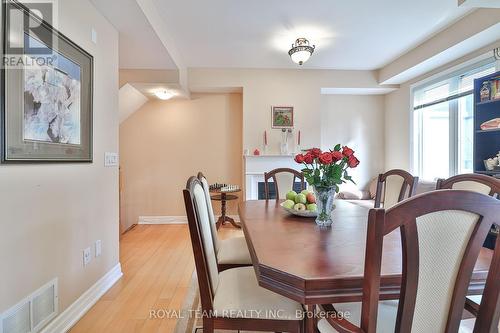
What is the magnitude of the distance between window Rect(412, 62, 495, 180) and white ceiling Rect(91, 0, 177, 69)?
362cm

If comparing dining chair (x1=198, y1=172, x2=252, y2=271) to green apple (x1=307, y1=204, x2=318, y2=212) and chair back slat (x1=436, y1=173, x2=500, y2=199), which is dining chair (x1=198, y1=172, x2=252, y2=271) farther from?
chair back slat (x1=436, y1=173, x2=500, y2=199)

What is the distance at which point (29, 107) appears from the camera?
4.63 feet

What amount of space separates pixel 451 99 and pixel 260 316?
377cm

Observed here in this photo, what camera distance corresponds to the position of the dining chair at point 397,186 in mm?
1995

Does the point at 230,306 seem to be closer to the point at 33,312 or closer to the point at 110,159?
the point at 33,312

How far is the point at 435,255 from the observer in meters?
0.72

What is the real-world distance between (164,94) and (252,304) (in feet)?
12.2

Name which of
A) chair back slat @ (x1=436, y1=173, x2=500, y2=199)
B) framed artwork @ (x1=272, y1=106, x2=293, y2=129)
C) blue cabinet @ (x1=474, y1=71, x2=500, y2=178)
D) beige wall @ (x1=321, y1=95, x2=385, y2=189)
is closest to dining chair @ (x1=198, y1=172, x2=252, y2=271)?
chair back slat @ (x1=436, y1=173, x2=500, y2=199)

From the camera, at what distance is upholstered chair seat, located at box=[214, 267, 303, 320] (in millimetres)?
1147

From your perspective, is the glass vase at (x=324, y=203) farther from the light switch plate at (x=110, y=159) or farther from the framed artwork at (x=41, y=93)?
the light switch plate at (x=110, y=159)

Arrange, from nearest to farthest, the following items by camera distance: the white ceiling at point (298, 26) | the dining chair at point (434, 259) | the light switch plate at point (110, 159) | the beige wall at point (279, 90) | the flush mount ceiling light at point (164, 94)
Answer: the dining chair at point (434, 259), the light switch plate at point (110, 159), the white ceiling at point (298, 26), the flush mount ceiling light at point (164, 94), the beige wall at point (279, 90)

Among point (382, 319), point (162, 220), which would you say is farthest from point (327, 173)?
point (162, 220)

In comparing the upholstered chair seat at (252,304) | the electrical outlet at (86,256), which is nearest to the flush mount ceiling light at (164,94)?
the electrical outlet at (86,256)

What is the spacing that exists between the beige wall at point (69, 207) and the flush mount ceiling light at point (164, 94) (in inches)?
63.9
